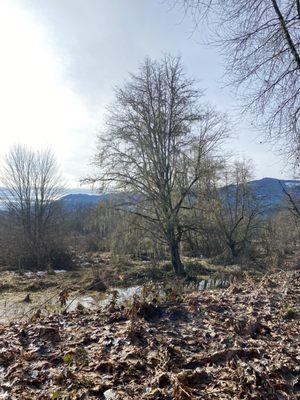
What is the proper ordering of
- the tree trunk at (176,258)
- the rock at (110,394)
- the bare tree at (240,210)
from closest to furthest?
the rock at (110,394) < the tree trunk at (176,258) < the bare tree at (240,210)

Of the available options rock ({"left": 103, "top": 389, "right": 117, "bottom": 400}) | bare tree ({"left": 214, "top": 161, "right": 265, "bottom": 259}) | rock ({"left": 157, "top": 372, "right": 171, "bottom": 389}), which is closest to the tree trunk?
bare tree ({"left": 214, "top": 161, "right": 265, "bottom": 259})

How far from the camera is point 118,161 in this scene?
706 inches

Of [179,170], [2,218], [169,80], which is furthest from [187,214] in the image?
[2,218]

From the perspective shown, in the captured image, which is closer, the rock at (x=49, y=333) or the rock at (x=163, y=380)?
the rock at (x=163, y=380)

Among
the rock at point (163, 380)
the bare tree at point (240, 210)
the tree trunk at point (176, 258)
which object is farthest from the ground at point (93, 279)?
the rock at point (163, 380)

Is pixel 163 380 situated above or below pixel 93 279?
above

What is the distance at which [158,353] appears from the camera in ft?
13.8

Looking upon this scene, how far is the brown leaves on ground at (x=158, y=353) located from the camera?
3398mm

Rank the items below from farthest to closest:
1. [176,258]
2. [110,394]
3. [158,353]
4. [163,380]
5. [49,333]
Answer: [176,258], [49,333], [158,353], [163,380], [110,394]

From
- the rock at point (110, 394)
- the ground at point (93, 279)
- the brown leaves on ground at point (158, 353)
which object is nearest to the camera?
the rock at point (110, 394)

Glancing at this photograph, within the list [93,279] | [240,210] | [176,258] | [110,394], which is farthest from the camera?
[240,210]

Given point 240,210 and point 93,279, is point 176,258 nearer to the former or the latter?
point 93,279

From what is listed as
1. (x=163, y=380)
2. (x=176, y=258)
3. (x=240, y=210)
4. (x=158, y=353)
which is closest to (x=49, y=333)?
(x=158, y=353)

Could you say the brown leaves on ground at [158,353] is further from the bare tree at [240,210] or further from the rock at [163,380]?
the bare tree at [240,210]
